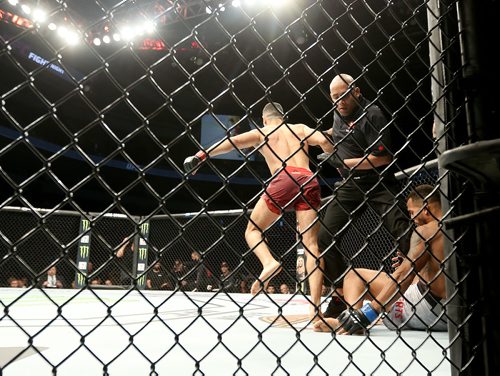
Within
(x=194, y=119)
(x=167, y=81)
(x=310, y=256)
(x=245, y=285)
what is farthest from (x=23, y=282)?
(x=167, y=81)

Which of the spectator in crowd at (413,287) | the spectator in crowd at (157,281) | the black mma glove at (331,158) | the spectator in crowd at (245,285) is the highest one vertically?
the black mma glove at (331,158)

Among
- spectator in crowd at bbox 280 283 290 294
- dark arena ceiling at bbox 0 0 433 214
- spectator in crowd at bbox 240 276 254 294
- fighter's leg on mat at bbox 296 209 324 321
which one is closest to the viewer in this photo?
fighter's leg on mat at bbox 296 209 324 321

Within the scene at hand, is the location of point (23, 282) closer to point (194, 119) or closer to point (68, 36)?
point (68, 36)

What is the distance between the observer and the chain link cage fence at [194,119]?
911mm

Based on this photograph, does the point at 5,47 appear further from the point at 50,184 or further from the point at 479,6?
the point at 50,184

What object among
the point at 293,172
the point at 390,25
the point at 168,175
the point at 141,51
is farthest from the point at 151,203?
the point at 293,172

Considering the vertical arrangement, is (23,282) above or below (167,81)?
below

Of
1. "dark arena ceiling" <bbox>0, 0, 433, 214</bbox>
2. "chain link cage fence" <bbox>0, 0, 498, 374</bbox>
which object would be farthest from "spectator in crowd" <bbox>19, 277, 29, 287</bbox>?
"dark arena ceiling" <bbox>0, 0, 433, 214</bbox>

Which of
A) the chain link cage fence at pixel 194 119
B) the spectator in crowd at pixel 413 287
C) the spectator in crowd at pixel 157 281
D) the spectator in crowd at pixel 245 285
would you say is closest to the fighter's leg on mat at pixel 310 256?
the spectator in crowd at pixel 413 287

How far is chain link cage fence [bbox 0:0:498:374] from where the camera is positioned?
911mm

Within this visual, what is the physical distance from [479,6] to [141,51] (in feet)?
38.8

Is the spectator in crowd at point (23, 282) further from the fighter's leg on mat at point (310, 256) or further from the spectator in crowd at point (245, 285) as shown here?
the fighter's leg on mat at point (310, 256)

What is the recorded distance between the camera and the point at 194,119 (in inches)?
36.2

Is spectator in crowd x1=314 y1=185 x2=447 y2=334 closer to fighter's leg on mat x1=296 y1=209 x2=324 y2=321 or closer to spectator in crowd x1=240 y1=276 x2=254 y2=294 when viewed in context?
fighter's leg on mat x1=296 y1=209 x2=324 y2=321
